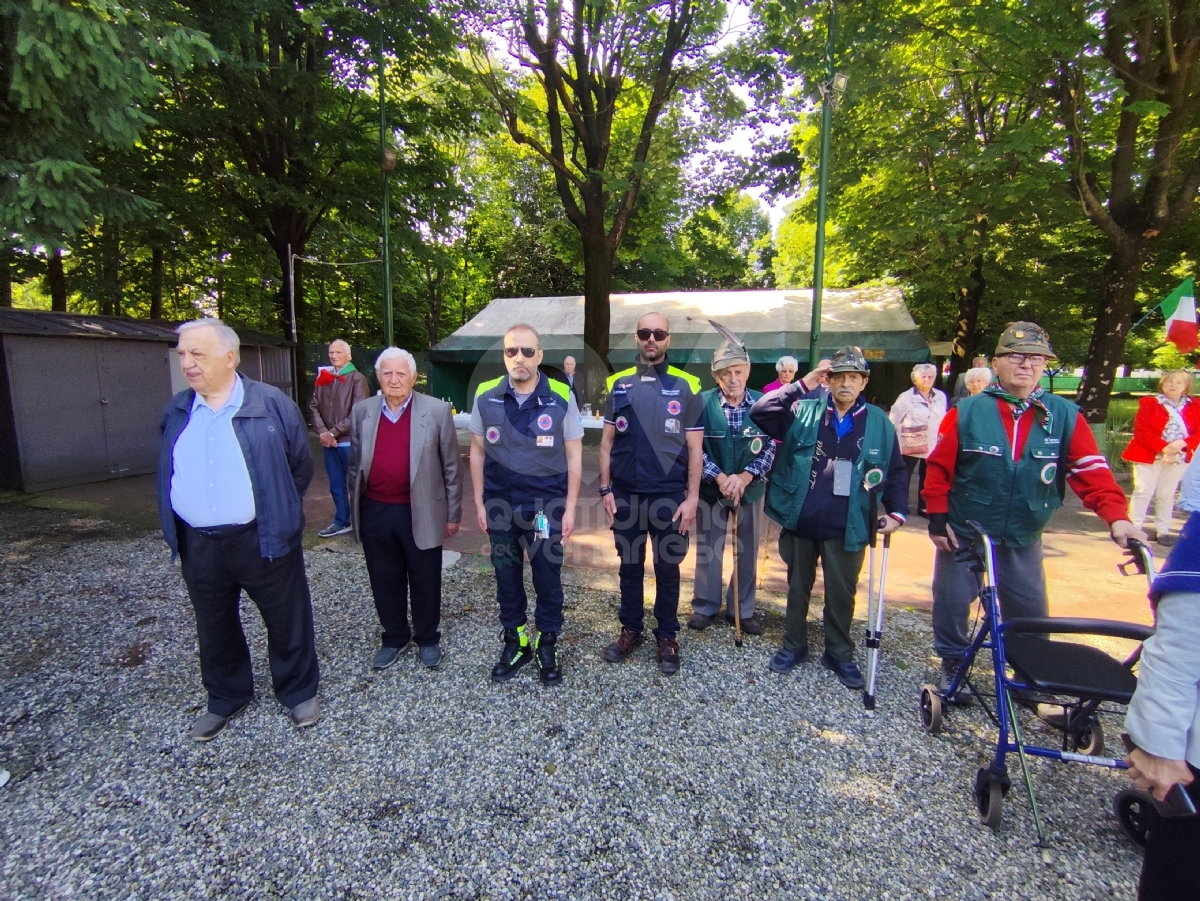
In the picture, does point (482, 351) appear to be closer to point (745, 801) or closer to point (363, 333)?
point (363, 333)

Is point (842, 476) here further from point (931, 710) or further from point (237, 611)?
point (237, 611)

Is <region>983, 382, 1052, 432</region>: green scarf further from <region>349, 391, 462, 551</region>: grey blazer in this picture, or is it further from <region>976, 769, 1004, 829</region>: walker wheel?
<region>349, 391, 462, 551</region>: grey blazer

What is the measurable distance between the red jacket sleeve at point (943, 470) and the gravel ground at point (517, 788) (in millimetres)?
1168

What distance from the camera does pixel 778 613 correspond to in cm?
452

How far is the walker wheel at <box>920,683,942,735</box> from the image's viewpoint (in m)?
2.96

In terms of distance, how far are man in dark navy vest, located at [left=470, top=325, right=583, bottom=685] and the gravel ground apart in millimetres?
380

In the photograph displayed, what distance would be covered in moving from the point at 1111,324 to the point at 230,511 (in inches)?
518

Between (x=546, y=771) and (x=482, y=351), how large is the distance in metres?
14.3

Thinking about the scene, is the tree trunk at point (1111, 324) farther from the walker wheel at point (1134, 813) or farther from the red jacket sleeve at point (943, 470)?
the walker wheel at point (1134, 813)

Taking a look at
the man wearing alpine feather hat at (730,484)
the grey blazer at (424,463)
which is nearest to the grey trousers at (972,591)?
the man wearing alpine feather hat at (730,484)

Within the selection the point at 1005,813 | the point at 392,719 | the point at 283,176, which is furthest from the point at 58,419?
the point at 1005,813

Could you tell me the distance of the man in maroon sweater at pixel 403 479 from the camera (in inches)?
134

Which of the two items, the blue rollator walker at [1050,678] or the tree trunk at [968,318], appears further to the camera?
the tree trunk at [968,318]

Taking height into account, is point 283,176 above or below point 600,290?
above
